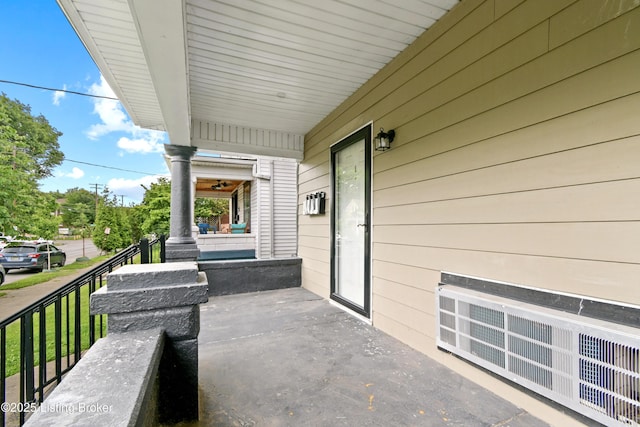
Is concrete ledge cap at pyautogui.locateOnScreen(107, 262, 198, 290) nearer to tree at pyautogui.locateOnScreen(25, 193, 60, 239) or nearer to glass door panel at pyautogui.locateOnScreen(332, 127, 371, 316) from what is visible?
glass door panel at pyautogui.locateOnScreen(332, 127, 371, 316)

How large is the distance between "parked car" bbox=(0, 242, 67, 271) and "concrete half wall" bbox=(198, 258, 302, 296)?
10.9 m

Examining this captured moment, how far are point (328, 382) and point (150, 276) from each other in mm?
1382

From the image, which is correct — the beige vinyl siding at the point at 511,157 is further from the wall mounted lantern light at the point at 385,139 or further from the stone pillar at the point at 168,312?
the stone pillar at the point at 168,312

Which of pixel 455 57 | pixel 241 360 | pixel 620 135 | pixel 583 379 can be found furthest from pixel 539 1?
pixel 241 360

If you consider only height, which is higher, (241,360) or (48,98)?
(48,98)

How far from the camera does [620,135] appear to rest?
50.4 inches

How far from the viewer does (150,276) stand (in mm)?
1309

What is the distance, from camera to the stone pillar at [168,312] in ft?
4.01

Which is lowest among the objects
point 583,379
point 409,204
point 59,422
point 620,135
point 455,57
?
point 583,379

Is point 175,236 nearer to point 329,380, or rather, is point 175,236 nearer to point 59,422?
point 329,380

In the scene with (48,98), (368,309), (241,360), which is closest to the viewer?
(241,360)

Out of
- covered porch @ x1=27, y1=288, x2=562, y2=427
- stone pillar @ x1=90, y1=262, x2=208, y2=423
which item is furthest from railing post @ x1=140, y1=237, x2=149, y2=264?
stone pillar @ x1=90, y1=262, x2=208, y2=423

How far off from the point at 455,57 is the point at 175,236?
13.3 ft

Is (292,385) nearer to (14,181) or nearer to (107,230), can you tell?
(14,181)
